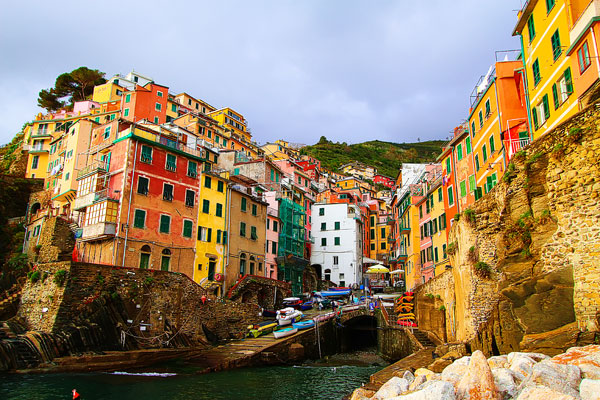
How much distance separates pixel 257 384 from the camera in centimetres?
2483

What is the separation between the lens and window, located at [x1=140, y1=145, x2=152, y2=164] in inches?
1525

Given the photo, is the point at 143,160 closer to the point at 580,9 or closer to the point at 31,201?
the point at 31,201

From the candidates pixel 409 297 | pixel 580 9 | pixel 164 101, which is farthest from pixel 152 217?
pixel 164 101

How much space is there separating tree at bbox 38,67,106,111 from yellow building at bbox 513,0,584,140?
8262 cm

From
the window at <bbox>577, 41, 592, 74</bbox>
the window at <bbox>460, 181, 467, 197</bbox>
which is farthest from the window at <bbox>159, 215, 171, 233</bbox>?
the window at <bbox>577, 41, 592, 74</bbox>

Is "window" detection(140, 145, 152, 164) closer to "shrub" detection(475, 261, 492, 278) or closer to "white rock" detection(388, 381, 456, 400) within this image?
"shrub" detection(475, 261, 492, 278)

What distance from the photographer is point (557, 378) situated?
9570 millimetres

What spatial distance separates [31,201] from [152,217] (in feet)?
92.5

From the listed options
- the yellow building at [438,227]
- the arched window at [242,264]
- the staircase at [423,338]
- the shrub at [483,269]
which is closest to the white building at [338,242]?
the arched window at [242,264]

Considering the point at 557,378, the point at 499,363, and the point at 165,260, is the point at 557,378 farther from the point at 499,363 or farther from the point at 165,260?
the point at 165,260

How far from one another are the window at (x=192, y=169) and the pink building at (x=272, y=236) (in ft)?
46.1

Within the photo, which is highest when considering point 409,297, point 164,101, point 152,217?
point 164,101

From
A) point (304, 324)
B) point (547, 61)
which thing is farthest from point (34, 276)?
point (547, 61)

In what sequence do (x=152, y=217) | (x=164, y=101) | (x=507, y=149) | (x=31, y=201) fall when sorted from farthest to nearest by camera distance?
1. (x=164, y=101)
2. (x=31, y=201)
3. (x=152, y=217)
4. (x=507, y=149)
